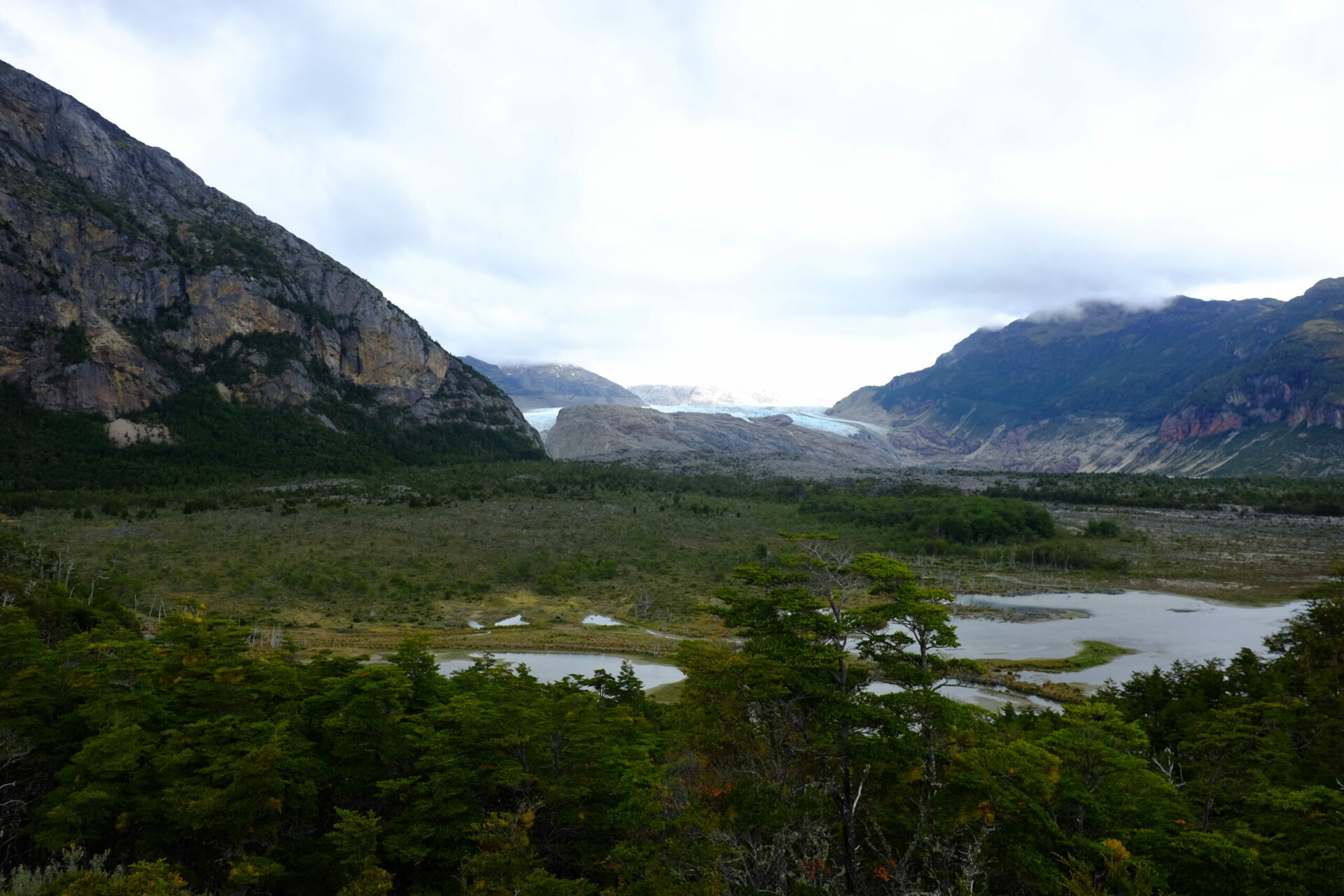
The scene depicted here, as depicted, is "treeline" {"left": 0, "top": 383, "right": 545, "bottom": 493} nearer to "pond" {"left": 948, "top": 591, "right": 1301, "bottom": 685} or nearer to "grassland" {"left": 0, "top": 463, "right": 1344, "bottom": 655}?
"grassland" {"left": 0, "top": 463, "right": 1344, "bottom": 655}

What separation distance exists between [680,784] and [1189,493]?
5503 inches

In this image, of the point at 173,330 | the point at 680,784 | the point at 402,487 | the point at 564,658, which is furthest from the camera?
the point at 173,330

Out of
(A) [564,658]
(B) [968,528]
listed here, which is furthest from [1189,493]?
(A) [564,658]

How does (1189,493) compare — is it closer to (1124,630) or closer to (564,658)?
(1124,630)

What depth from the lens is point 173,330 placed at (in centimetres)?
11869

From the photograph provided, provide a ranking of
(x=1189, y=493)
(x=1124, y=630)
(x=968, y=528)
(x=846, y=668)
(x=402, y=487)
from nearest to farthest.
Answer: (x=846, y=668)
(x=1124, y=630)
(x=968, y=528)
(x=402, y=487)
(x=1189, y=493)

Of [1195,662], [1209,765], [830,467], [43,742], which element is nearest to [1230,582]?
[1195,662]

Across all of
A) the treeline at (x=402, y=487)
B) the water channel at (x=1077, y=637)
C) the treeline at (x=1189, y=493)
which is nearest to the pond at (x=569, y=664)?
the water channel at (x=1077, y=637)

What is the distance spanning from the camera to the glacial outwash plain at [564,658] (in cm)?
1266

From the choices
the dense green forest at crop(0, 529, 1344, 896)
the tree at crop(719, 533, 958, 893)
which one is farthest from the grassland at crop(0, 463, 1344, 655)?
the tree at crop(719, 533, 958, 893)

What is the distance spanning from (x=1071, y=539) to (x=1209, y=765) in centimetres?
7333

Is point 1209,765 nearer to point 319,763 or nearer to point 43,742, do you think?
point 319,763

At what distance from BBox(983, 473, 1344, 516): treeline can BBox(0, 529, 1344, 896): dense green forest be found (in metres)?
113

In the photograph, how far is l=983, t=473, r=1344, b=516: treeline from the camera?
339 ft
